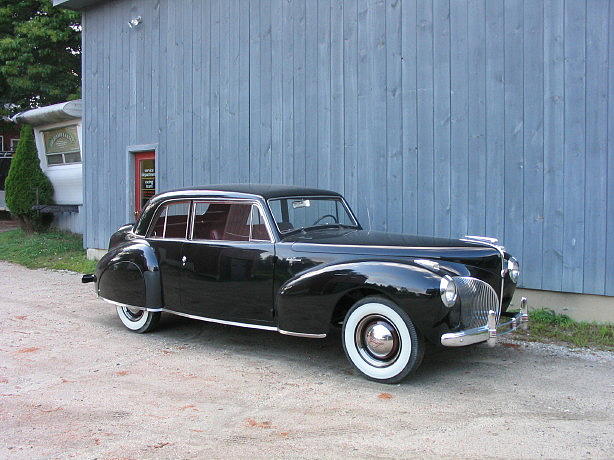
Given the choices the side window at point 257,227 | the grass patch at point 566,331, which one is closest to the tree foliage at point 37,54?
the side window at point 257,227

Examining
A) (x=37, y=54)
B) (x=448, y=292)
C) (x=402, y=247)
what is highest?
(x=37, y=54)

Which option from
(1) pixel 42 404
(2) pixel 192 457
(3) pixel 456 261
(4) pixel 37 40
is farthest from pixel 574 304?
(4) pixel 37 40

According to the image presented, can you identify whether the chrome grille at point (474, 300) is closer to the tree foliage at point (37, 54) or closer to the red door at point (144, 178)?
the red door at point (144, 178)

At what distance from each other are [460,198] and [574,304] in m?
1.73

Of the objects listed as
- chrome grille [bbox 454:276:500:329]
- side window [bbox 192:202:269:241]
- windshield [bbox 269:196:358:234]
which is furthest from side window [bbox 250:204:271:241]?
chrome grille [bbox 454:276:500:329]

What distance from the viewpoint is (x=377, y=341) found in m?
4.77

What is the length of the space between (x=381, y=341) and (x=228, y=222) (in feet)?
6.49

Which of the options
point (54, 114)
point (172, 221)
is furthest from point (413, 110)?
point (54, 114)

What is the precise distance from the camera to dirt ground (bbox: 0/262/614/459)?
3602 mm

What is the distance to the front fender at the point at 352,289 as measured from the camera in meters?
4.54

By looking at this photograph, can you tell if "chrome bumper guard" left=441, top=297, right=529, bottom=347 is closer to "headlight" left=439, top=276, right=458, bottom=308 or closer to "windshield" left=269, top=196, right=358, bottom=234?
"headlight" left=439, top=276, right=458, bottom=308

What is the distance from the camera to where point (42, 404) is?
14.3 ft

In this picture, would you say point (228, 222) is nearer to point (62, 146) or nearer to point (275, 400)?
point (275, 400)

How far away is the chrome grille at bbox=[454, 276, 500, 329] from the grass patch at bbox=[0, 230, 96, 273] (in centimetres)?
788
